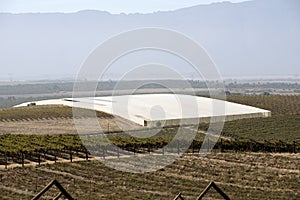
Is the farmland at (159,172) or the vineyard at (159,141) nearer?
the farmland at (159,172)

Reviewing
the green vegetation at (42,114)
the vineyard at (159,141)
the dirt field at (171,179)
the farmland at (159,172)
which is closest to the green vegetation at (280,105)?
the vineyard at (159,141)

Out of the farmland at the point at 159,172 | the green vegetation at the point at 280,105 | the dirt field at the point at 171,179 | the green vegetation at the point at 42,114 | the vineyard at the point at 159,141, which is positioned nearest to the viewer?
the dirt field at the point at 171,179

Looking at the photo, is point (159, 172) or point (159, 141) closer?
point (159, 172)

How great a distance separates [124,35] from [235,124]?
34783 millimetres

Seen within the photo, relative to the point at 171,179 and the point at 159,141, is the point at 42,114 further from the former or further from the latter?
the point at 171,179

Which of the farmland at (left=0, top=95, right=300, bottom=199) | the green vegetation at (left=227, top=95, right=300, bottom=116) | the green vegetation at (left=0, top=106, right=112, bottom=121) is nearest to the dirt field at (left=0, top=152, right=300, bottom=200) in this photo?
the farmland at (left=0, top=95, right=300, bottom=199)

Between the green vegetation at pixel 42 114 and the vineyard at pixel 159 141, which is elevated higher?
the green vegetation at pixel 42 114

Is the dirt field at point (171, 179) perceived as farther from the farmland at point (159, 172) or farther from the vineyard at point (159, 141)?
the vineyard at point (159, 141)

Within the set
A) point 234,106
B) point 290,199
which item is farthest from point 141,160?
point 234,106

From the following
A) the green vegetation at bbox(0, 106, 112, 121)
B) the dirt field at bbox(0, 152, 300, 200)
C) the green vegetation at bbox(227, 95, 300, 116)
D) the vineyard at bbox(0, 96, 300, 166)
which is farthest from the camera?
the green vegetation at bbox(227, 95, 300, 116)

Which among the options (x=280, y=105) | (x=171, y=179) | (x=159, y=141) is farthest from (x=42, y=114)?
(x=171, y=179)

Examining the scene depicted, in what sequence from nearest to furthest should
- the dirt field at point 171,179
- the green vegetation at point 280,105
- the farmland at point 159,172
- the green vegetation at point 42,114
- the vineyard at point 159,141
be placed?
the dirt field at point 171,179 → the farmland at point 159,172 → the vineyard at point 159,141 → the green vegetation at point 42,114 → the green vegetation at point 280,105

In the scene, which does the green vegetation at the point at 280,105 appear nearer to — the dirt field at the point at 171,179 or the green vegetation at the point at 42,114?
the green vegetation at the point at 42,114

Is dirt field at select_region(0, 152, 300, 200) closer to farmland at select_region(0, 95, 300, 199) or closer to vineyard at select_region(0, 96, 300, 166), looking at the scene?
farmland at select_region(0, 95, 300, 199)
